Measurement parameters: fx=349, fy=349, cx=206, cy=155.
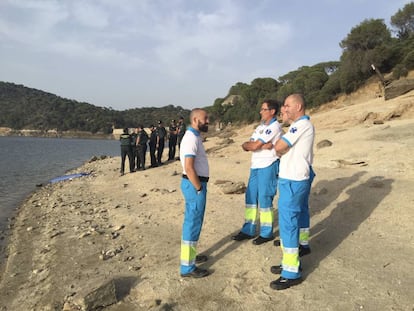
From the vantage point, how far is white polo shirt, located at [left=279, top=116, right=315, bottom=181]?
3.87 meters

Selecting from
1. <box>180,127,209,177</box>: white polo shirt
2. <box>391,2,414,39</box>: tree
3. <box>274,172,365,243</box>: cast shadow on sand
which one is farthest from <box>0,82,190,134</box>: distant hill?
<box>180,127,209,177</box>: white polo shirt

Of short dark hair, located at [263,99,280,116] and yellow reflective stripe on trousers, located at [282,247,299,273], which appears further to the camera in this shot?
short dark hair, located at [263,99,280,116]

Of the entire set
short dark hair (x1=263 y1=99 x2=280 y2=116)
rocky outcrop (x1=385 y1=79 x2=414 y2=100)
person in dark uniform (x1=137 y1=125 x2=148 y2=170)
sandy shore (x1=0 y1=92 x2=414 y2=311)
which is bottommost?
sandy shore (x1=0 y1=92 x2=414 y2=311)

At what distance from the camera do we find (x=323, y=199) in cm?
746

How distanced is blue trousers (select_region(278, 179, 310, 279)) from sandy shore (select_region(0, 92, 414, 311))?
23cm

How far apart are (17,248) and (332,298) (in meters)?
5.55

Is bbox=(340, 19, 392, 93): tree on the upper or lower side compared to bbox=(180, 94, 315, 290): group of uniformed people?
upper

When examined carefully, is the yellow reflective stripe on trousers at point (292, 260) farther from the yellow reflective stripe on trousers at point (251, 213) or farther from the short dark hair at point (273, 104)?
the short dark hair at point (273, 104)

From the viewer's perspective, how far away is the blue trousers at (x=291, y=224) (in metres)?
3.82

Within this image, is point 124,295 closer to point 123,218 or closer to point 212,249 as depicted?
point 212,249

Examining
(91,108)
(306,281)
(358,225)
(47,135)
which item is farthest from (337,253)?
(91,108)

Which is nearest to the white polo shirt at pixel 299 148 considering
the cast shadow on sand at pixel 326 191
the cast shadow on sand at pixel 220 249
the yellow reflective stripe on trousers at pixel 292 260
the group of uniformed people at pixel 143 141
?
the yellow reflective stripe on trousers at pixel 292 260

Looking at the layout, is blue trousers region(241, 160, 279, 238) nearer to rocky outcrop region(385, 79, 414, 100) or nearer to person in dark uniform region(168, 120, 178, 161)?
person in dark uniform region(168, 120, 178, 161)

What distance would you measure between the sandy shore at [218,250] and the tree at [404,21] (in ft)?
116
